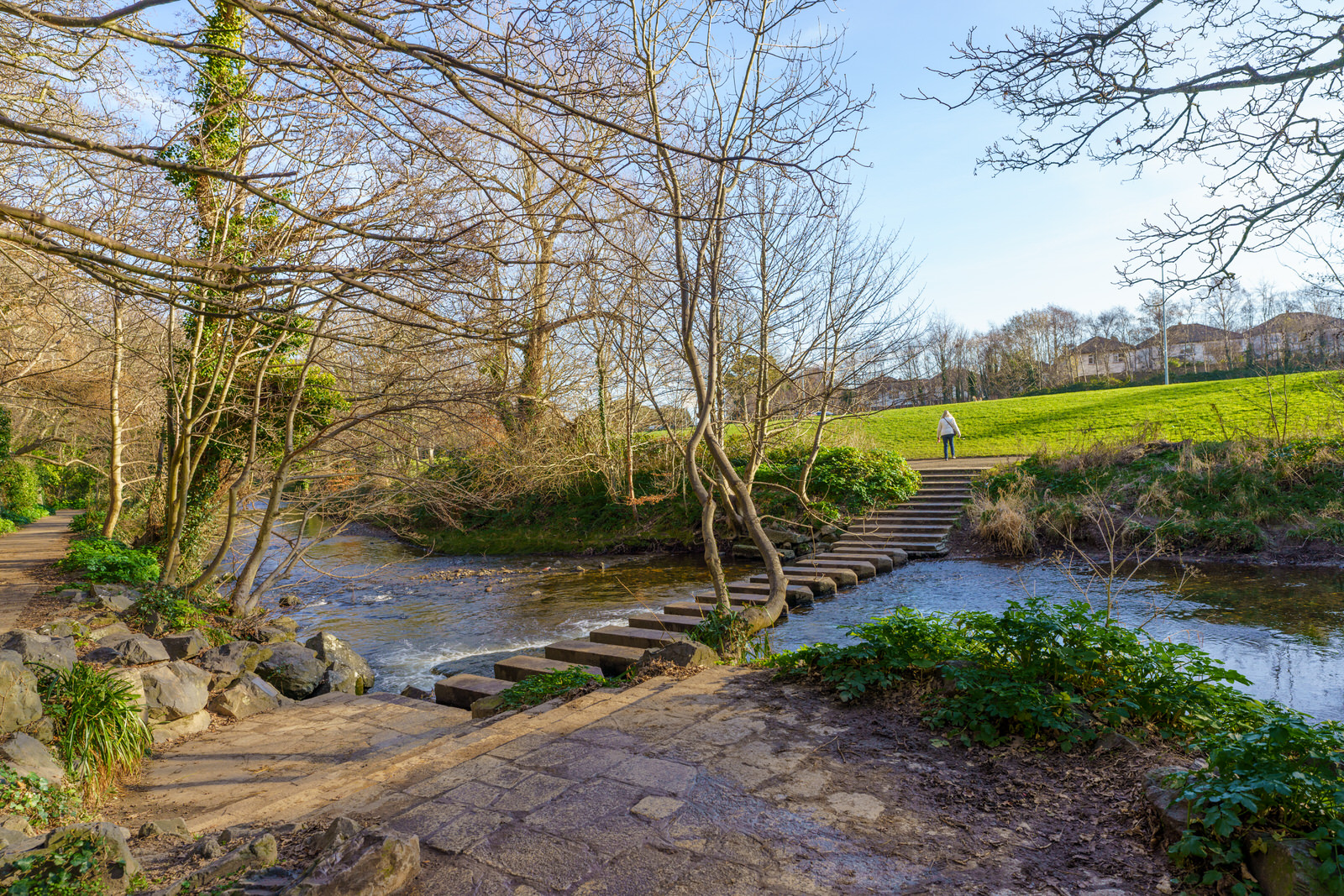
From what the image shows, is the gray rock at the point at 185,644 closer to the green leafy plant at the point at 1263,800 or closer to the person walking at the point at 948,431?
the green leafy plant at the point at 1263,800

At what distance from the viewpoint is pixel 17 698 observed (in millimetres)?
4676

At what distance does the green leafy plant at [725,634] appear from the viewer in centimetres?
628

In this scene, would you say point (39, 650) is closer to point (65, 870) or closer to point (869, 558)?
point (65, 870)

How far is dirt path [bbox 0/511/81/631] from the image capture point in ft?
31.4

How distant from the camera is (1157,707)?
3.71m

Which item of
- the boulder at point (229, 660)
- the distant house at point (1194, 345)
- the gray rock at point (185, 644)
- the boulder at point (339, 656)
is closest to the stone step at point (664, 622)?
the boulder at point (339, 656)

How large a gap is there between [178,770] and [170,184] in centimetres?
514

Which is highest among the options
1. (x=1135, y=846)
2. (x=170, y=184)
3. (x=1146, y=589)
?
(x=170, y=184)

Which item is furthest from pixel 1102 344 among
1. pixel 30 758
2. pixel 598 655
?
pixel 30 758

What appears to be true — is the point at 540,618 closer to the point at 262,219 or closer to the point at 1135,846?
the point at 262,219

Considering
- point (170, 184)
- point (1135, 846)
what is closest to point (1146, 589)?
point (1135, 846)

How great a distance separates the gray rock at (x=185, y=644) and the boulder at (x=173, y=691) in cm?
100

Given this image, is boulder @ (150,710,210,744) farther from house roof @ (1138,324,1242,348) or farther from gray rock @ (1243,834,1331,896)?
house roof @ (1138,324,1242,348)

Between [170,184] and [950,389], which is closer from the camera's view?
[170,184]
